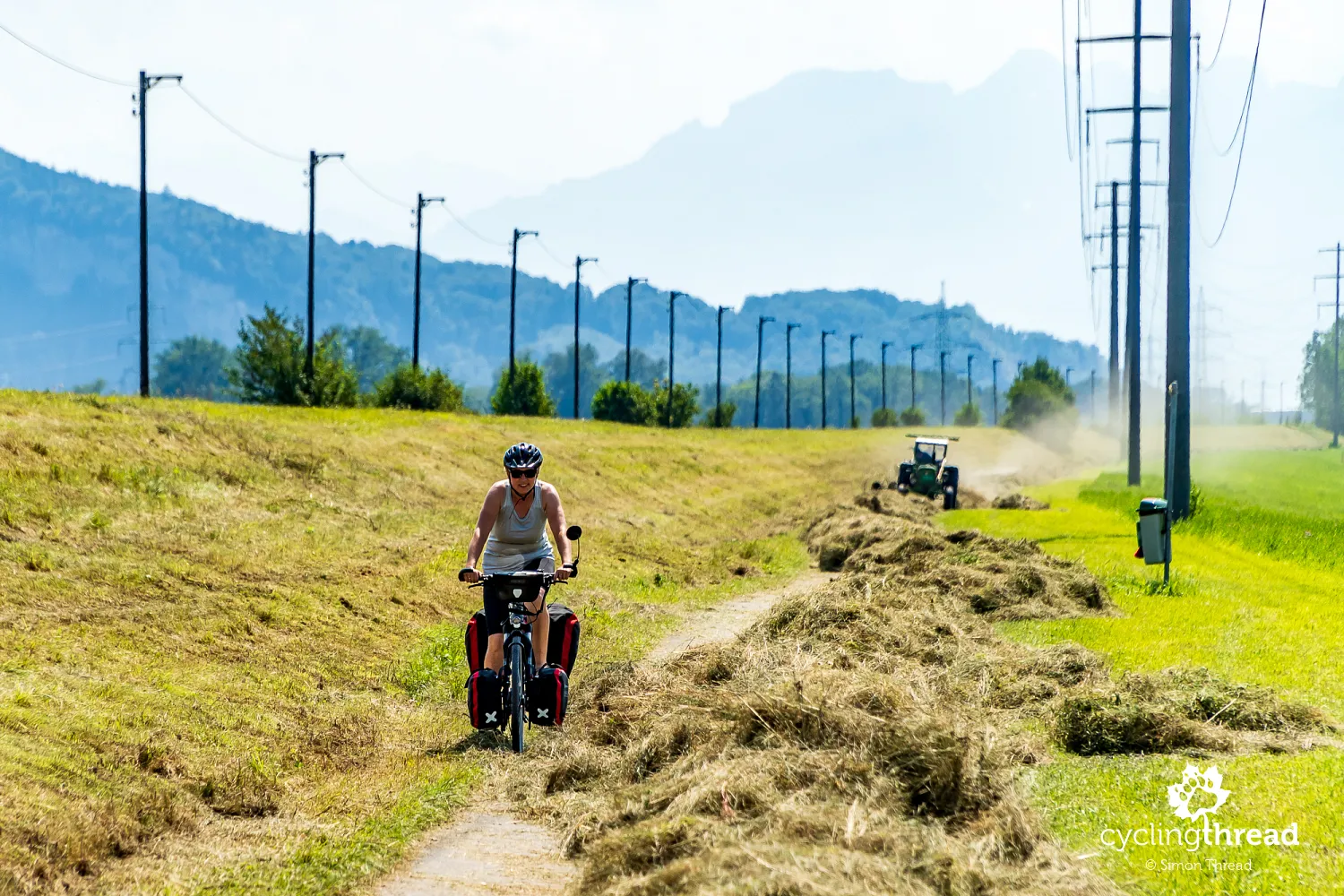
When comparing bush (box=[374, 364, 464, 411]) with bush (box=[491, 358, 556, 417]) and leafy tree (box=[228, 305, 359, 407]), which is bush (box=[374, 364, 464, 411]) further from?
bush (box=[491, 358, 556, 417])

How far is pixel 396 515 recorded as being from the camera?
75.5ft

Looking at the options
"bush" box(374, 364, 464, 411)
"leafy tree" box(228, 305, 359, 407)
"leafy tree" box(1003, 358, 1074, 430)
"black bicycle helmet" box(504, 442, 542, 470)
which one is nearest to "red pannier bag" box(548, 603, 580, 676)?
"black bicycle helmet" box(504, 442, 542, 470)

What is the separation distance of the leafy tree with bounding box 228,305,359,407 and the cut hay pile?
39.2 meters

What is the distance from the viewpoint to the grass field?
7316 mm

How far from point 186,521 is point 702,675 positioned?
1024 centimetres

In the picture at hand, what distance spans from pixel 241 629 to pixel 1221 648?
1082 centimetres

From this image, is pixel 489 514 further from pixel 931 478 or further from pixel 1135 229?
pixel 1135 229

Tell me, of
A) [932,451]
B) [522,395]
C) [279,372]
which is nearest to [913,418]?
[522,395]

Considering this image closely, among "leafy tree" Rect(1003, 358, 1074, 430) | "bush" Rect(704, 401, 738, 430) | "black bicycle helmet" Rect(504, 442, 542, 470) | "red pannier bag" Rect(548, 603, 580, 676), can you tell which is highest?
"leafy tree" Rect(1003, 358, 1074, 430)

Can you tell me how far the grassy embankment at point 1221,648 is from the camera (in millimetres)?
6555

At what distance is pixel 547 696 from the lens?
31.9 feet

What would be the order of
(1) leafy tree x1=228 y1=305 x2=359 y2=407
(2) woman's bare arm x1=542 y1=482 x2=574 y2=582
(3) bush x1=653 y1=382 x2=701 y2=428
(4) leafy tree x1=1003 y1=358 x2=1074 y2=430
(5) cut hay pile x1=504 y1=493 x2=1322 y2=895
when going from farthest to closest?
Result: (4) leafy tree x1=1003 y1=358 x2=1074 y2=430
(3) bush x1=653 y1=382 x2=701 y2=428
(1) leafy tree x1=228 y1=305 x2=359 y2=407
(2) woman's bare arm x1=542 y1=482 x2=574 y2=582
(5) cut hay pile x1=504 y1=493 x2=1322 y2=895

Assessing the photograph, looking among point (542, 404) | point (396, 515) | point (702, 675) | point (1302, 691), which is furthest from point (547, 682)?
point (542, 404)

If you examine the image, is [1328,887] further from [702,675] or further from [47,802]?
[47,802]
